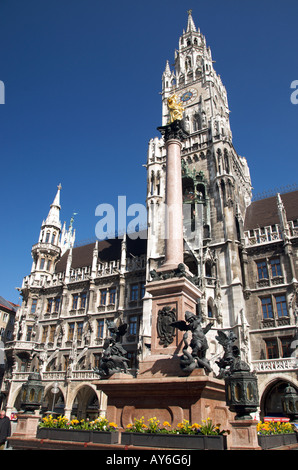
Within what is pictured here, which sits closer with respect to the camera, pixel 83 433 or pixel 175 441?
pixel 175 441

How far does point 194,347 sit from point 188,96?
37.0 metres

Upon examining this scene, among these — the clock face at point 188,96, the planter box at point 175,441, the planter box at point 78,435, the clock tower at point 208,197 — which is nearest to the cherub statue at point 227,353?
A: the planter box at point 175,441

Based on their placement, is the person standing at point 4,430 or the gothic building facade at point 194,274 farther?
the gothic building facade at point 194,274

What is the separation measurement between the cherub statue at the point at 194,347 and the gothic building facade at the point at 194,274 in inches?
518

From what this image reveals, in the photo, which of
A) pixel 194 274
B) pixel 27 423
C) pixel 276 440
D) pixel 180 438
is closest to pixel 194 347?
pixel 276 440

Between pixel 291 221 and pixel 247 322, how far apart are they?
9.43 m

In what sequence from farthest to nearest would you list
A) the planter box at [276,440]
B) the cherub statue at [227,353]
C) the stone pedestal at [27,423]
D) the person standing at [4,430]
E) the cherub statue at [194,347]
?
1. the cherub statue at [227,353]
2. the stone pedestal at [27,423]
3. the cherub statue at [194,347]
4. the planter box at [276,440]
5. the person standing at [4,430]

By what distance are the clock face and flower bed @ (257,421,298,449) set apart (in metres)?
36.8

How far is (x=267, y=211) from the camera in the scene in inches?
1372

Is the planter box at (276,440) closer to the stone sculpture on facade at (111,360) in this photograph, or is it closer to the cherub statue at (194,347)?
the cherub statue at (194,347)

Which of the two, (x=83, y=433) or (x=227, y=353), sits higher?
(x=227, y=353)

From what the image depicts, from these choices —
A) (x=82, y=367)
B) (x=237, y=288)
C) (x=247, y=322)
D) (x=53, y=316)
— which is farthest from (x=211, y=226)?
(x=53, y=316)

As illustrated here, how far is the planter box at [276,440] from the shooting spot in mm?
9438

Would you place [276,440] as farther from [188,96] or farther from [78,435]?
[188,96]
